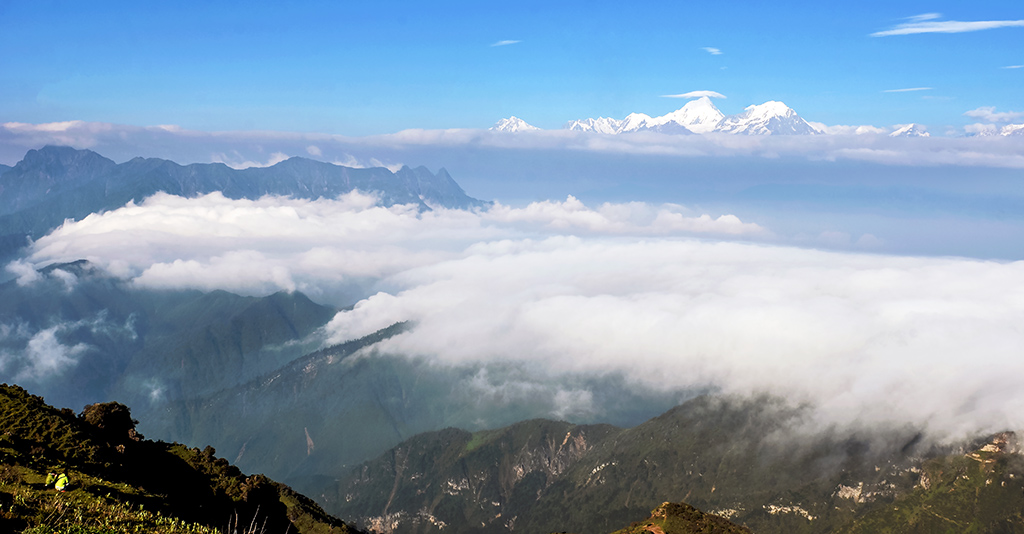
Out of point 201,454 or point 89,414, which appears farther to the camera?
point 201,454

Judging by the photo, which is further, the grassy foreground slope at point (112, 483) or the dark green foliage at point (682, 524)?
the dark green foliage at point (682, 524)

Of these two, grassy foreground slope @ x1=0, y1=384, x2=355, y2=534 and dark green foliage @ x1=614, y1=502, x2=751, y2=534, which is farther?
dark green foliage @ x1=614, y1=502, x2=751, y2=534

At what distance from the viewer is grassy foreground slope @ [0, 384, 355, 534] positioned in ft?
136

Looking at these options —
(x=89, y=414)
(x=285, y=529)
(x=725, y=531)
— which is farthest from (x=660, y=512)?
(x=89, y=414)

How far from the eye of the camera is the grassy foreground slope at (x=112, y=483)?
1628 inches

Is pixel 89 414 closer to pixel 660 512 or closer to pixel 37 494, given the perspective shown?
pixel 37 494

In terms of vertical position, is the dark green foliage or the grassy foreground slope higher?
the grassy foreground slope

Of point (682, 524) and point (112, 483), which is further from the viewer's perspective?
point (682, 524)

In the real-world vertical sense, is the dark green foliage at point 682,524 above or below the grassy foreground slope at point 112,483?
below

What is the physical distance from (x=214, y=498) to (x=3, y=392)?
27.4 metres

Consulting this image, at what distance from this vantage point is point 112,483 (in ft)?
195

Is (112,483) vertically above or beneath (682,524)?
above

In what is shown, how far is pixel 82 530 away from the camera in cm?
3450

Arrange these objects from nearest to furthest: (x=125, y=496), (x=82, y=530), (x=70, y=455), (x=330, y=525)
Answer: (x=82, y=530)
(x=125, y=496)
(x=70, y=455)
(x=330, y=525)
